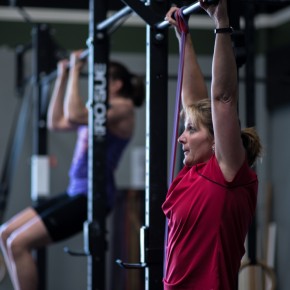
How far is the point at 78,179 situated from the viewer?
14.8ft

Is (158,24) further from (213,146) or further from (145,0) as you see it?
(213,146)

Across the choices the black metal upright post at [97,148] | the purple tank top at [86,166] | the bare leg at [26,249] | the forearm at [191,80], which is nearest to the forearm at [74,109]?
the purple tank top at [86,166]

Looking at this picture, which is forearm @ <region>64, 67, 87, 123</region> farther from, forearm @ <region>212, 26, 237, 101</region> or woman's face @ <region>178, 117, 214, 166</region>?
forearm @ <region>212, 26, 237, 101</region>

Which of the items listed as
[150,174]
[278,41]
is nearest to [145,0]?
[150,174]

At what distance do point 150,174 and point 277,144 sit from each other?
13.7 ft

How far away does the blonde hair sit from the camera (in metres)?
2.41

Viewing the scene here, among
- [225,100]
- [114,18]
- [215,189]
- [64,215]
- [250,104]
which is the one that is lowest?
[64,215]

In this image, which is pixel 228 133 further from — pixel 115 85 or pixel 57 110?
pixel 57 110

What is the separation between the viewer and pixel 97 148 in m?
3.99

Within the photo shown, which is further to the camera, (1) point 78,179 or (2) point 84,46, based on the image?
(2) point 84,46

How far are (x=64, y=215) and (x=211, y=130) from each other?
2.04 m

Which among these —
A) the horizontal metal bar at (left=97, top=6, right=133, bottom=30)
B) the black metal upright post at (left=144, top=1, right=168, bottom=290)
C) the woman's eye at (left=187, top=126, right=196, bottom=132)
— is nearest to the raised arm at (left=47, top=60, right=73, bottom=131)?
the horizontal metal bar at (left=97, top=6, right=133, bottom=30)

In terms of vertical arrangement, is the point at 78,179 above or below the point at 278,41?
below

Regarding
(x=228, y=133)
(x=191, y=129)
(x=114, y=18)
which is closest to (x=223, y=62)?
(x=228, y=133)
